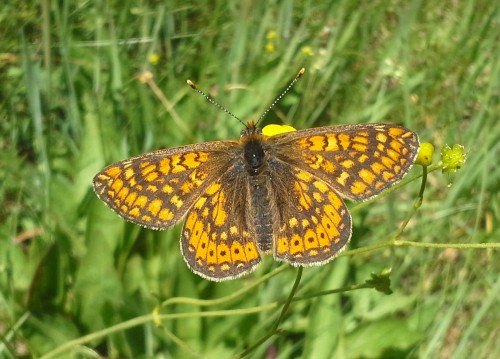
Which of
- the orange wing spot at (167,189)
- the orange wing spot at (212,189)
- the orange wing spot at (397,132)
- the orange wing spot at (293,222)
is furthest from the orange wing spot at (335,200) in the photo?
the orange wing spot at (167,189)

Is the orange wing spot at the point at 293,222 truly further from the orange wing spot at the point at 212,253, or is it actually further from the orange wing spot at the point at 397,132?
the orange wing spot at the point at 397,132

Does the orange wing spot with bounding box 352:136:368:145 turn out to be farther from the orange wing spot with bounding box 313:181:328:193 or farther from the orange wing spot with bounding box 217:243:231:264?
the orange wing spot with bounding box 217:243:231:264

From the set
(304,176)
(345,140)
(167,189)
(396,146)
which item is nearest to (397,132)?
(396,146)

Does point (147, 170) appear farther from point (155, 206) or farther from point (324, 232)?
point (324, 232)

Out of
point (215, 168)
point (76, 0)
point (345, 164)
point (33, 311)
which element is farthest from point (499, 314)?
point (76, 0)

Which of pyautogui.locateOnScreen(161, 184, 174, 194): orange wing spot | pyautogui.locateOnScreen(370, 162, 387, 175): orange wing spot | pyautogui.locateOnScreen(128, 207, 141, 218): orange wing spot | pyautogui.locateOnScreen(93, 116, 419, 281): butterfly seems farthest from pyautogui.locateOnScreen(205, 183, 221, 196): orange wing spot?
pyautogui.locateOnScreen(370, 162, 387, 175): orange wing spot

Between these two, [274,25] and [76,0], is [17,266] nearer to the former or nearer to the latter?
[76,0]
